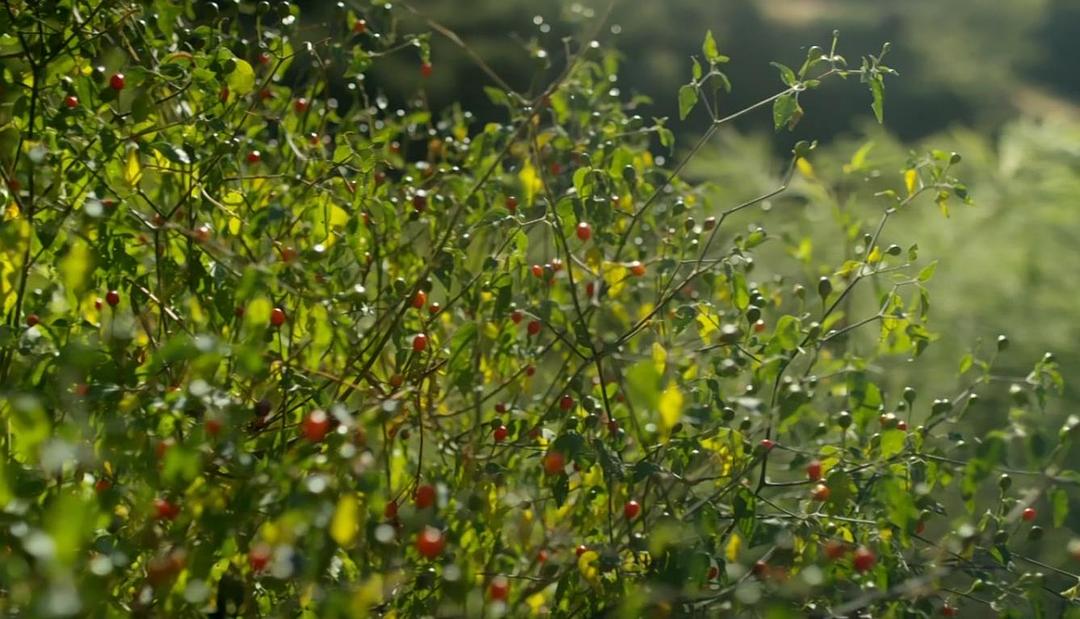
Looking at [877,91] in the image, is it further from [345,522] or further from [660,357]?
[345,522]

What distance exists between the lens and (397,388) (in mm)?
1301

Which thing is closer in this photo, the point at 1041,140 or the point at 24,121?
the point at 24,121

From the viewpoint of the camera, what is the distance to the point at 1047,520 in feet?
6.95

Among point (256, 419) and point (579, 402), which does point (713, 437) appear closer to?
point (579, 402)

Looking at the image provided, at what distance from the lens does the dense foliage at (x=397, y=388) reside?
3.27 ft

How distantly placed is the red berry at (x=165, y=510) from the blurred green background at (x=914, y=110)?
77cm

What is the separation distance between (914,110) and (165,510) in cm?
632

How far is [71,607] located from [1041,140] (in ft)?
9.54

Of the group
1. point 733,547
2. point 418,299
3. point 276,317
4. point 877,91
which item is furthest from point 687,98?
point 733,547

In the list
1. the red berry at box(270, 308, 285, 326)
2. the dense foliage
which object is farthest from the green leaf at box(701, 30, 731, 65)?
the red berry at box(270, 308, 285, 326)

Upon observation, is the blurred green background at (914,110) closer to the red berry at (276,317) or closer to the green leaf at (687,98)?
the green leaf at (687,98)

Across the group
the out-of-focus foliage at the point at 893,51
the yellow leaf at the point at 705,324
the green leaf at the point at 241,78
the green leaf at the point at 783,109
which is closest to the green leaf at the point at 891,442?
the yellow leaf at the point at 705,324

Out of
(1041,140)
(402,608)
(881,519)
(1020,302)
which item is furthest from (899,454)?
(1041,140)

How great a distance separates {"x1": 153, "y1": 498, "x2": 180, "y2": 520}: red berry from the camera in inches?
40.9
